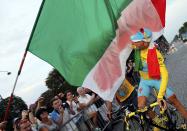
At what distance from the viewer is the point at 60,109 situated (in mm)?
10664

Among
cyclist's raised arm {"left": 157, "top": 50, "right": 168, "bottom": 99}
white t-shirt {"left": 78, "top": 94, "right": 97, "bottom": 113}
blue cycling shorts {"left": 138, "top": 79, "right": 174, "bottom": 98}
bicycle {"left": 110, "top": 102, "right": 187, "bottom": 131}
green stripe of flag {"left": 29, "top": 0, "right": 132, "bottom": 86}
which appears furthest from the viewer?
white t-shirt {"left": 78, "top": 94, "right": 97, "bottom": 113}

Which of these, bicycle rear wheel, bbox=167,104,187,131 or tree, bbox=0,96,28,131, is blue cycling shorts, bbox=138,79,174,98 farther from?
tree, bbox=0,96,28,131

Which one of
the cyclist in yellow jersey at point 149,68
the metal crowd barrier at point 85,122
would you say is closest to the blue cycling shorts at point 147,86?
the cyclist in yellow jersey at point 149,68

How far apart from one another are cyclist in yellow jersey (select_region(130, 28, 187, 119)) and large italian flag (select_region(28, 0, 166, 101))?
0.54 ft

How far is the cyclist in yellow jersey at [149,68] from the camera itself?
646cm

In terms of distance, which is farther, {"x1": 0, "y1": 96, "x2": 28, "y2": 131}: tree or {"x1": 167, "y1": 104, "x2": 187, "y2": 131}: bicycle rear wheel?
{"x1": 0, "y1": 96, "x2": 28, "y2": 131}: tree

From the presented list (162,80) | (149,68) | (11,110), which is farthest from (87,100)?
(11,110)

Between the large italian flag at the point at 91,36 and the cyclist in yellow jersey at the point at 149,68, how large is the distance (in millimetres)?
165

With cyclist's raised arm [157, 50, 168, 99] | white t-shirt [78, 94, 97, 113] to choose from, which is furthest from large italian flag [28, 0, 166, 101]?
white t-shirt [78, 94, 97, 113]

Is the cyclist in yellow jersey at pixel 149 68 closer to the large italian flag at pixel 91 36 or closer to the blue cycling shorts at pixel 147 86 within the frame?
the blue cycling shorts at pixel 147 86

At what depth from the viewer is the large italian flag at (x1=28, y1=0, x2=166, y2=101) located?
20.1 feet

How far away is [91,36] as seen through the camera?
6.33 metres

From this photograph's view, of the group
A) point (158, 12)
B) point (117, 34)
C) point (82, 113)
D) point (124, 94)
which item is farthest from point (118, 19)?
point (82, 113)

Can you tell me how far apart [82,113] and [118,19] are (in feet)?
17.5
